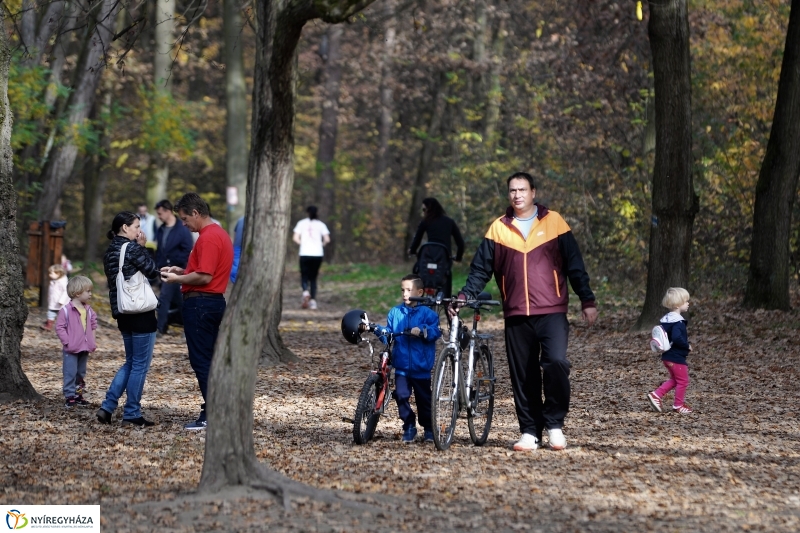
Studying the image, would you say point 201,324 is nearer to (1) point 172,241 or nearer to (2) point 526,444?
(2) point 526,444

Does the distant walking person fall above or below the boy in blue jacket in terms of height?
above

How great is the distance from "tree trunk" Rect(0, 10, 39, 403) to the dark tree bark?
4.36 metres

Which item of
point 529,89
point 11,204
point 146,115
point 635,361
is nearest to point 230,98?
point 146,115

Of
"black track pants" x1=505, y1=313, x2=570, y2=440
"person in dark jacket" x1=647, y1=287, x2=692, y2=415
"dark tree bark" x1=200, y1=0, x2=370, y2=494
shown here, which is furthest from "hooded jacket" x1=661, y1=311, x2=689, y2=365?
"dark tree bark" x1=200, y1=0, x2=370, y2=494

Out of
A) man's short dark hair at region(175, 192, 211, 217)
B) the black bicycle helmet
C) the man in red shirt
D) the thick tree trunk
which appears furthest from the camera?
the thick tree trunk

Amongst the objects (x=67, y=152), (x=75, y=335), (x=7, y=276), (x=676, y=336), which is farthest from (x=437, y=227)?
(x=67, y=152)

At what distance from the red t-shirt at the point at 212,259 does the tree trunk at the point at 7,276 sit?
199cm

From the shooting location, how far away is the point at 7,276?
34.2ft

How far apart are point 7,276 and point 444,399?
4.30 m

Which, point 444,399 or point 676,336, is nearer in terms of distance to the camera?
point 444,399

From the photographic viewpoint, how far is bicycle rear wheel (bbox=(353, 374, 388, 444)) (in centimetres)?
873

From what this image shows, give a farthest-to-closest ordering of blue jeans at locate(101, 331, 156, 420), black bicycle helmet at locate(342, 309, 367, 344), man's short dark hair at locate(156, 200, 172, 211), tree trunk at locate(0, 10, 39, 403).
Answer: man's short dark hair at locate(156, 200, 172, 211), tree trunk at locate(0, 10, 39, 403), blue jeans at locate(101, 331, 156, 420), black bicycle helmet at locate(342, 309, 367, 344)

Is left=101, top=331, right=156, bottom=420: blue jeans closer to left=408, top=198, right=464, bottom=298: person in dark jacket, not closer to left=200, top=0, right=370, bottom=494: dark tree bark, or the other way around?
left=200, top=0, right=370, bottom=494: dark tree bark

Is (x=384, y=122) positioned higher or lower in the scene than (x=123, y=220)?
higher
